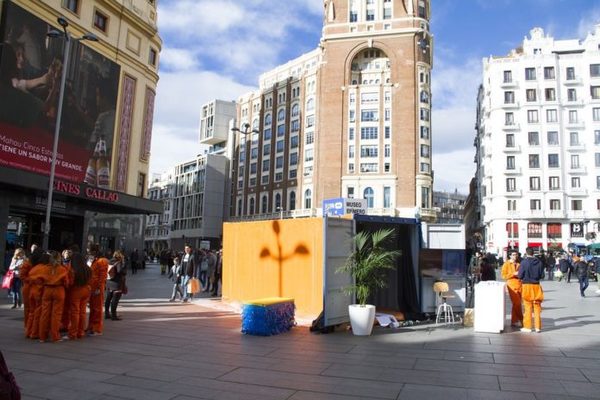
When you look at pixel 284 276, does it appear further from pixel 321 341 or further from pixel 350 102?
pixel 350 102

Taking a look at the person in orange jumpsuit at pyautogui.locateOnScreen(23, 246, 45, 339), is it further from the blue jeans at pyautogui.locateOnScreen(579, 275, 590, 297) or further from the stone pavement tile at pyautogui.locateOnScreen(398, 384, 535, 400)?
the blue jeans at pyautogui.locateOnScreen(579, 275, 590, 297)

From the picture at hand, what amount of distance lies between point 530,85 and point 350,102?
2477 cm

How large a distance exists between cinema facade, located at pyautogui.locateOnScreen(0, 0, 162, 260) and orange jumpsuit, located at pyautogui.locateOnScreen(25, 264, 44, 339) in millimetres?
15092

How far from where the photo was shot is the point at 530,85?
65438 mm

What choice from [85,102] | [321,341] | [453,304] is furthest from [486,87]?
[321,341]

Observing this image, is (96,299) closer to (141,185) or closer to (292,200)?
(141,185)

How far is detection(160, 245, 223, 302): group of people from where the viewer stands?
1588 cm

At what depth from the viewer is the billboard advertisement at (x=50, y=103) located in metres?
21.8

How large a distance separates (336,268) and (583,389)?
18.0 ft

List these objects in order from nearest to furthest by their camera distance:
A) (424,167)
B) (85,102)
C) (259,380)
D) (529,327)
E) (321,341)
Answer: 1. (259,380)
2. (321,341)
3. (529,327)
4. (85,102)
5. (424,167)

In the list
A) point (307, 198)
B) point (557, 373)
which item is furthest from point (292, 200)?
point (557, 373)

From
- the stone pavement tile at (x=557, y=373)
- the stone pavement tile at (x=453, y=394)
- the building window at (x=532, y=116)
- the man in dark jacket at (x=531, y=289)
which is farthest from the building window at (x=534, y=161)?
the stone pavement tile at (x=453, y=394)

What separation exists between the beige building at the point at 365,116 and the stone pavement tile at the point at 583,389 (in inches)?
2101

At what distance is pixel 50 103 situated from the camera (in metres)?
23.8
